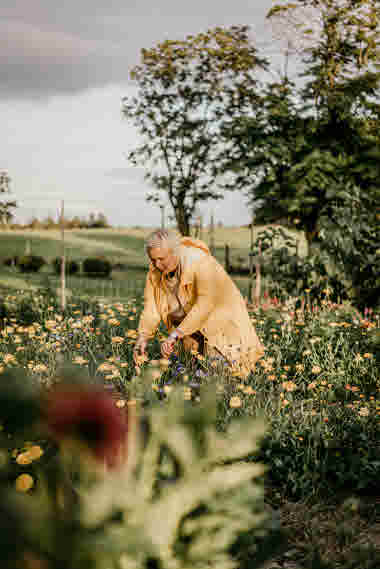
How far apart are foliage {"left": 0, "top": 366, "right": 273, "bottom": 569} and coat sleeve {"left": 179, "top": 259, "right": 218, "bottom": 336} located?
2.28 metres

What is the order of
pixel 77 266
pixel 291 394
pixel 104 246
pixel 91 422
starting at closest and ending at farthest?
pixel 91 422 → pixel 291 394 → pixel 77 266 → pixel 104 246

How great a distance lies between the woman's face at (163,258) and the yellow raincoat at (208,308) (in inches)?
5.0

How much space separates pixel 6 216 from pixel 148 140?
615 cm

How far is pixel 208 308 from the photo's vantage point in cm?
333

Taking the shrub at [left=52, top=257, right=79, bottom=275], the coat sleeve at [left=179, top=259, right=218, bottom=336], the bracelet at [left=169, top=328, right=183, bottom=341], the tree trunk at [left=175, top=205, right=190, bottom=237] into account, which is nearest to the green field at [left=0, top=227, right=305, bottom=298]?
the shrub at [left=52, top=257, right=79, bottom=275]

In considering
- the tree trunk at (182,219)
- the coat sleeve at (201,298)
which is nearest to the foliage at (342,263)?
the coat sleeve at (201,298)

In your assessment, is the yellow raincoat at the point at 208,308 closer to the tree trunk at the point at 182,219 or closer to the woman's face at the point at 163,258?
the woman's face at the point at 163,258

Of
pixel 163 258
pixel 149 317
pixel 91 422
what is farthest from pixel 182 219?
pixel 91 422

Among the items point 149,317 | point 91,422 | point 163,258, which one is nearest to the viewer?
point 91,422

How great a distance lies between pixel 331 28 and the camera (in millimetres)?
6242

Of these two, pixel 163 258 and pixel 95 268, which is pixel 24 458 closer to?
pixel 163 258

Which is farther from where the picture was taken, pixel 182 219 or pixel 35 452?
pixel 182 219

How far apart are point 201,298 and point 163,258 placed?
0.41 m

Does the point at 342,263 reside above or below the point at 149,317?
above
